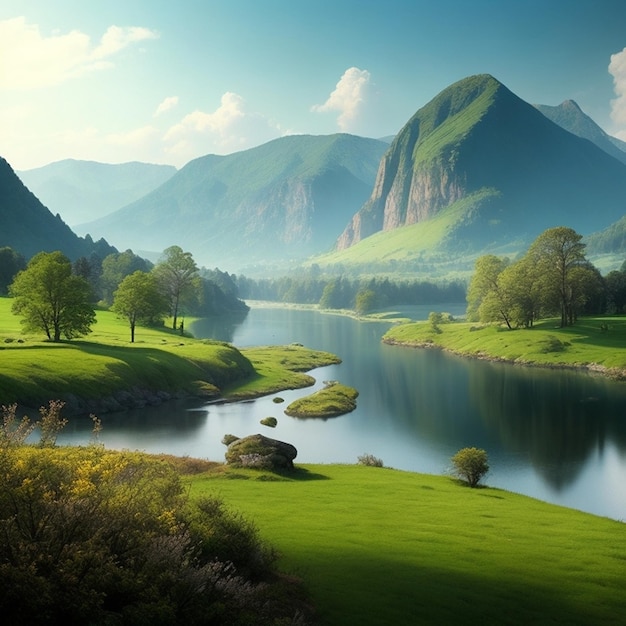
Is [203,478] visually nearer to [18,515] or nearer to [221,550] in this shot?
[221,550]

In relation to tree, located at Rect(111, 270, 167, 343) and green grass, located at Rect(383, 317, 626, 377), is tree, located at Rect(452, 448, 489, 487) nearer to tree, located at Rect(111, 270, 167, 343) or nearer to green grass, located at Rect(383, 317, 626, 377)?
green grass, located at Rect(383, 317, 626, 377)

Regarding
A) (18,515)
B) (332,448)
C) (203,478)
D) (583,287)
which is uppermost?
(583,287)

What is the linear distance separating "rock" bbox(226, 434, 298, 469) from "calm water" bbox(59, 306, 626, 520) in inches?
689

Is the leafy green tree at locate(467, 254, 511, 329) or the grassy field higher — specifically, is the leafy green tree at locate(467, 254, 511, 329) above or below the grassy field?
above

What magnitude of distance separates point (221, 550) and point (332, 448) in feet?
172

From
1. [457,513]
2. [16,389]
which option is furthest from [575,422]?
[16,389]

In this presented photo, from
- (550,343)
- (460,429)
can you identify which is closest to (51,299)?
(460,429)

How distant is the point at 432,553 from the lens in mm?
26828

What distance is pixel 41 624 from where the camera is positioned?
14422 millimetres

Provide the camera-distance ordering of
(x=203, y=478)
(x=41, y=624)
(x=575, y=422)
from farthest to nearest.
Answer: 1. (x=575, y=422)
2. (x=203, y=478)
3. (x=41, y=624)

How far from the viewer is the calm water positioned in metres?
61.1

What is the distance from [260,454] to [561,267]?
13127cm

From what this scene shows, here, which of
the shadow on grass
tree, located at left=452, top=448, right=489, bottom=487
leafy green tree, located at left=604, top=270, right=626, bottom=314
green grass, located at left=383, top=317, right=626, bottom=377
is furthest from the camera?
leafy green tree, located at left=604, top=270, right=626, bottom=314

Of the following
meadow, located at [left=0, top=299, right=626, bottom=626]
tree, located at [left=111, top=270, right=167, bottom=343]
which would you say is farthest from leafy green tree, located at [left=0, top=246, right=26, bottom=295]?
meadow, located at [left=0, top=299, right=626, bottom=626]
